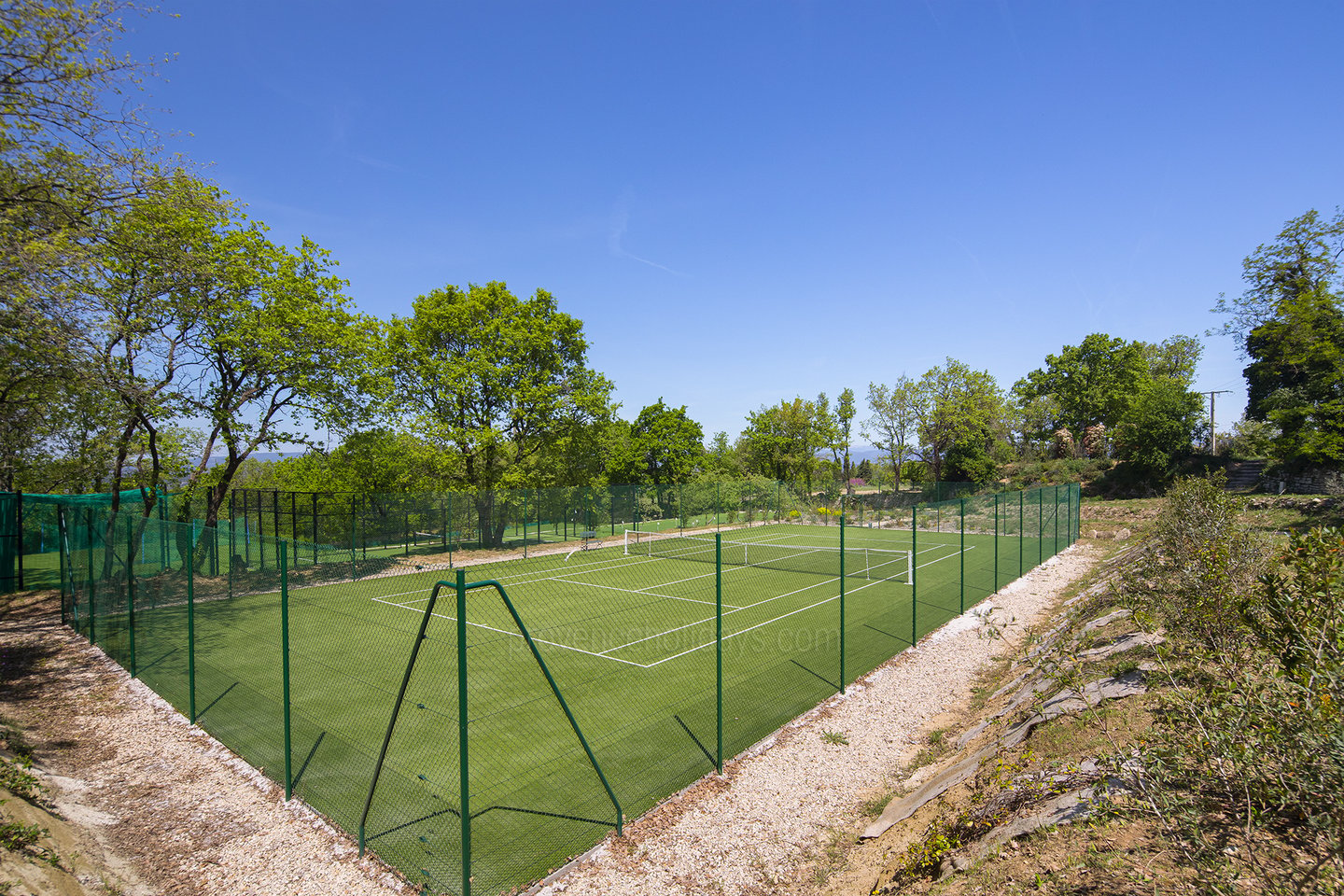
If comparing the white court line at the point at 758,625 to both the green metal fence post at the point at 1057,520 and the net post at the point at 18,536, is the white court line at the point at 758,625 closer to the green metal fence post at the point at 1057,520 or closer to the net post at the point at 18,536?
the green metal fence post at the point at 1057,520

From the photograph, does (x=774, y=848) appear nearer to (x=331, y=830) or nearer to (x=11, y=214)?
(x=331, y=830)

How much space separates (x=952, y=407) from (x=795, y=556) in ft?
111

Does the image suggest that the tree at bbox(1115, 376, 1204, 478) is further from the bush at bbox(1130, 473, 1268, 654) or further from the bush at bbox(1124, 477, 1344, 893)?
the bush at bbox(1124, 477, 1344, 893)

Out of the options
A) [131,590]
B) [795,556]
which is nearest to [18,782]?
[131,590]

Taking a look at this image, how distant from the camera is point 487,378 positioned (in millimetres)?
27812

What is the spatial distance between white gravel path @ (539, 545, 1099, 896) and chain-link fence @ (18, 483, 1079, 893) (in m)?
0.29

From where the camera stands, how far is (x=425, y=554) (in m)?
22.1

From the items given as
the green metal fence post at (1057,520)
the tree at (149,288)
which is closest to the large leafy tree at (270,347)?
the tree at (149,288)

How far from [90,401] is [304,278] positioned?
692 centimetres

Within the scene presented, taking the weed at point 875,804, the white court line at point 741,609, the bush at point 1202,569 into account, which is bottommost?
the white court line at point 741,609

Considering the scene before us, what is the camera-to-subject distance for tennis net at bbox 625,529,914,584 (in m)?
19.1

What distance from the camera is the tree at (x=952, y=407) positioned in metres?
50.5

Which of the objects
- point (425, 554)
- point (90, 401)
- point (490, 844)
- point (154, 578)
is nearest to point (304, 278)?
point (90, 401)

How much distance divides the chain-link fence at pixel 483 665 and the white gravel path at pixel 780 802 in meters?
0.29
